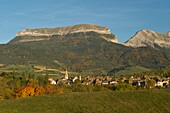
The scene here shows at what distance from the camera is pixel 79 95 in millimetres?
61688

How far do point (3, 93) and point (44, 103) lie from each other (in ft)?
212

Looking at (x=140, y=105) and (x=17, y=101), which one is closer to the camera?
(x=140, y=105)

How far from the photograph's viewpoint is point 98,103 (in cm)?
5450

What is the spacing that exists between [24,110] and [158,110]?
64.8ft

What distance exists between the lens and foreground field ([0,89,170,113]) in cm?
4934

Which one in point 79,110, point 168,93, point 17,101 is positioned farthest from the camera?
point 168,93

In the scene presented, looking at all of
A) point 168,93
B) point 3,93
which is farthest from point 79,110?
point 3,93

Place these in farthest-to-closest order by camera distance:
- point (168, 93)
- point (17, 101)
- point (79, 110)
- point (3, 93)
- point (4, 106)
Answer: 1. point (3, 93)
2. point (168, 93)
3. point (17, 101)
4. point (4, 106)
5. point (79, 110)

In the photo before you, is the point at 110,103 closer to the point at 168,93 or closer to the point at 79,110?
the point at 79,110

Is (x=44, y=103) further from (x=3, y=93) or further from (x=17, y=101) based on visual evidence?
(x=3, y=93)

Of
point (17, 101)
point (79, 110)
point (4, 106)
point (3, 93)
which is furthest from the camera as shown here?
point (3, 93)

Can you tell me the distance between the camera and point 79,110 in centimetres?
4919

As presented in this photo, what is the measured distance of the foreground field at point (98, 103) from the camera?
4934cm

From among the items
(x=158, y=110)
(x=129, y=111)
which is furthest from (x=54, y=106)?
(x=158, y=110)
